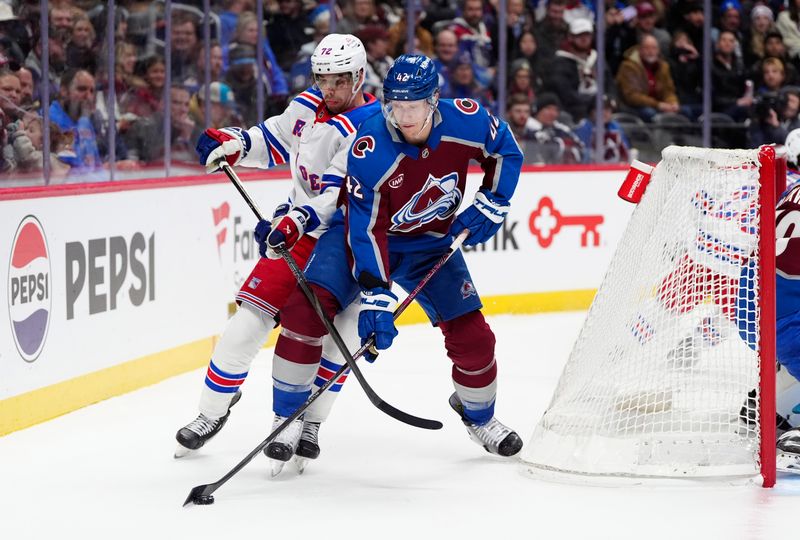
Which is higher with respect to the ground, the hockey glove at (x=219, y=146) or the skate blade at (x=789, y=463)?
the hockey glove at (x=219, y=146)

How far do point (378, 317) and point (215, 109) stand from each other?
3144 mm

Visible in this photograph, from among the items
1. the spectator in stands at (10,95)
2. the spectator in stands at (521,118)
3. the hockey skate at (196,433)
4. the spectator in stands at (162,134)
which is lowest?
the hockey skate at (196,433)

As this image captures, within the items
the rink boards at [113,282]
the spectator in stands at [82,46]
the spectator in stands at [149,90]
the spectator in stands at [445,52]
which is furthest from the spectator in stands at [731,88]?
the spectator in stands at [82,46]

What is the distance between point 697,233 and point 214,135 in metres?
1.36

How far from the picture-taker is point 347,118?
3688mm

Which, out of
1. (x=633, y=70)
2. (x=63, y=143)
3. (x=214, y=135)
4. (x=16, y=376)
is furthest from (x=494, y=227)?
(x=633, y=70)

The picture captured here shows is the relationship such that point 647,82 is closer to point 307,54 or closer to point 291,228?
point 307,54

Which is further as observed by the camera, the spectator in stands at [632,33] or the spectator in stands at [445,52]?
the spectator in stands at [632,33]

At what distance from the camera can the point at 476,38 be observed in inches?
291

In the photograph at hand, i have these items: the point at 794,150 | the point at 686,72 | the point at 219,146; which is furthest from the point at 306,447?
the point at 686,72

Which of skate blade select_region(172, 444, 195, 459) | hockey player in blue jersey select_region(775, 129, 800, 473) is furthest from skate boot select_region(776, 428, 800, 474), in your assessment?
skate blade select_region(172, 444, 195, 459)

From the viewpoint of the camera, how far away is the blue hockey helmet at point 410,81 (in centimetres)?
331

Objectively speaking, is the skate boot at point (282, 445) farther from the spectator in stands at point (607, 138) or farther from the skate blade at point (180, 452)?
the spectator in stands at point (607, 138)

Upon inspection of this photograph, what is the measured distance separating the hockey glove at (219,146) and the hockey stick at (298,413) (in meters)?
0.68
